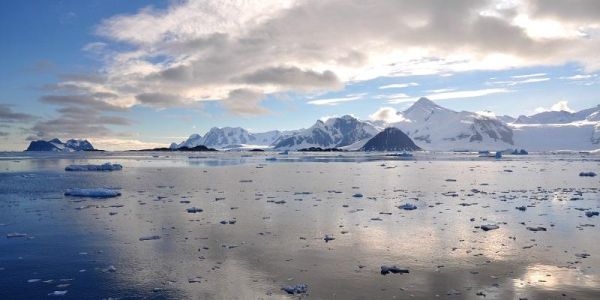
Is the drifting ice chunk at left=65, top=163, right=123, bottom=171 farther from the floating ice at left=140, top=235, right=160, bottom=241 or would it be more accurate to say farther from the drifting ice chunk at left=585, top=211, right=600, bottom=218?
the drifting ice chunk at left=585, top=211, right=600, bottom=218

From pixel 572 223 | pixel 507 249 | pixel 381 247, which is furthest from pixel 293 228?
pixel 572 223

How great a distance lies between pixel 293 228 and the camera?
21266 millimetres

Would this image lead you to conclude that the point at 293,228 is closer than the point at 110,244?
No

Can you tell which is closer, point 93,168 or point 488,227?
point 488,227

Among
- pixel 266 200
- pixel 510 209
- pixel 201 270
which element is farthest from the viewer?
pixel 266 200

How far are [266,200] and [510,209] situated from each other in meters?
15.6

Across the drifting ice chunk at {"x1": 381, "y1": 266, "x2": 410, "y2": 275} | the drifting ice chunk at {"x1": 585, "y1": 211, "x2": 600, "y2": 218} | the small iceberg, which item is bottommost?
the drifting ice chunk at {"x1": 585, "y1": 211, "x2": 600, "y2": 218}

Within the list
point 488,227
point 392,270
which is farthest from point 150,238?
point 488,227

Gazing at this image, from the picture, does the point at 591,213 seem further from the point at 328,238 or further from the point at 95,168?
the point at 95,168

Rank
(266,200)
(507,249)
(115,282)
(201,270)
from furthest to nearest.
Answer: (266,200) < (507,249) < (201,270) < (115,282)

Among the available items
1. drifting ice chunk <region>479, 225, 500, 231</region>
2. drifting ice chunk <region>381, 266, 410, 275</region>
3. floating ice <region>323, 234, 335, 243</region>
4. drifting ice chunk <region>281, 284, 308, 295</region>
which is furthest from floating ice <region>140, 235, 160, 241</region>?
drifting ice chunk <region>479, 225, 500, 231</region>

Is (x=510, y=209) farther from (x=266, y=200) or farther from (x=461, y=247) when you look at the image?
(x=266, y=200)

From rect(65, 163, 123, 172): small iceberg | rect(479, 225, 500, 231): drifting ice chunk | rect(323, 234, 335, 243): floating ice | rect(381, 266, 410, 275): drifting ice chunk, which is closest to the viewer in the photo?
rect(381, 266, 410, 275): drifting ice chunk

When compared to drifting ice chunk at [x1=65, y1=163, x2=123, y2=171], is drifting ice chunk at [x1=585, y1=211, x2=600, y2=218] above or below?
below
